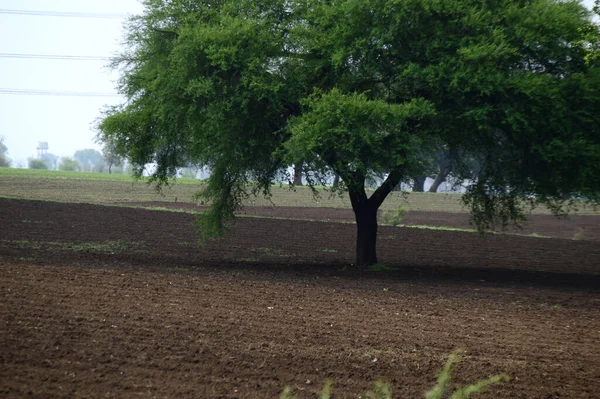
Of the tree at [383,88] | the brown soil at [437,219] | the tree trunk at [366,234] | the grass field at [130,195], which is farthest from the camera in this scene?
the grass field at [130,195]

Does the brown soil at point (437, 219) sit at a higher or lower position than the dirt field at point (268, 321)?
higher

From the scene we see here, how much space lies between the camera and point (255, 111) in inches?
795

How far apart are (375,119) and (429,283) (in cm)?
472

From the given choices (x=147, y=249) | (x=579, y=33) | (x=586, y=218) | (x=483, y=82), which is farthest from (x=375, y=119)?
(x=586, y=218)

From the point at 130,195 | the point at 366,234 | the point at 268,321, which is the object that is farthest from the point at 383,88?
the point at 130,195

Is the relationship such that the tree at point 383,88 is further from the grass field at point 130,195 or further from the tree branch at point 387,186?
the grass field at point 130,195

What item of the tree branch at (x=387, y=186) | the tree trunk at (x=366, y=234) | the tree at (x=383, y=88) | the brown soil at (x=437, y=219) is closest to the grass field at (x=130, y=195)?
the brown soil at (x=437, y=219)

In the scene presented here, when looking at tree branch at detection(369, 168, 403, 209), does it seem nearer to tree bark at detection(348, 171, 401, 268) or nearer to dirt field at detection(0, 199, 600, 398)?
tree bark at detection(348, 171, 401, 268)

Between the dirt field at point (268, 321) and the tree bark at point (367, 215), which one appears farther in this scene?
the tree bark at point (367, 215)

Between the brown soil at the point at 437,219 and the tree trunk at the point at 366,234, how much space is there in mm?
18071

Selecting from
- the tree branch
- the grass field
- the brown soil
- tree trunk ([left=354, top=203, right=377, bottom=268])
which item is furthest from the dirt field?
the grass field

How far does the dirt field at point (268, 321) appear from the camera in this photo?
9.30 metres

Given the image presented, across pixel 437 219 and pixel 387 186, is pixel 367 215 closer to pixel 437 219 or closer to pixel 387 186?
pixel 387 186

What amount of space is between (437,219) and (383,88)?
27591mm
